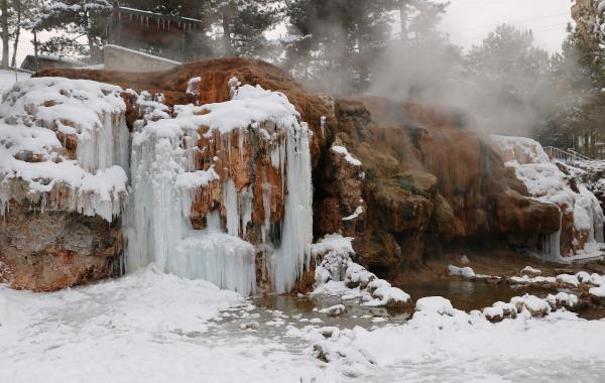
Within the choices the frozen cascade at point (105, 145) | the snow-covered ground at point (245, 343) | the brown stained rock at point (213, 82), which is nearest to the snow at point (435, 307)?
the snow-covered ground at point (245, 343)

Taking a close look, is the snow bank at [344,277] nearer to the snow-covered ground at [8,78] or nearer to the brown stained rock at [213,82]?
the brown stained rock at [213,82]

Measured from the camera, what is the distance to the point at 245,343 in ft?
23.5

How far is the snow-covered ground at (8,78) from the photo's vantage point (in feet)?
61.4

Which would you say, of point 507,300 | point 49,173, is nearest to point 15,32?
point 49,173

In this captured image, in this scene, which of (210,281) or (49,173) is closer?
(49,173)

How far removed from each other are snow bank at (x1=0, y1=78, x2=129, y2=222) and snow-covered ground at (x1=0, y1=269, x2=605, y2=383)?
6.11ft

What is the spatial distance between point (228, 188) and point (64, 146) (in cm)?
345

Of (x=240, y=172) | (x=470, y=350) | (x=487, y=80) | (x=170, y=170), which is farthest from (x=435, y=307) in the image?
(x=487, y=80)

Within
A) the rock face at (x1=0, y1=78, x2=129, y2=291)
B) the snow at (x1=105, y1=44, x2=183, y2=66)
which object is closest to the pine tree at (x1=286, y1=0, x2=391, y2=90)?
the snow at (x1=105, y1=44, x2=183, y2=66)

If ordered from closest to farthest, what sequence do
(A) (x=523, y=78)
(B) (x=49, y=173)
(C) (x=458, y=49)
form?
1. (B) (x=49, y=173)
2. (C) (x=458, y=49)
3. (A) (x=523, y=78)

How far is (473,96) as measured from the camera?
31109 mm

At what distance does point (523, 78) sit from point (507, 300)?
26.6 m

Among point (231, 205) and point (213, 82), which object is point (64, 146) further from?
point (213, 82)

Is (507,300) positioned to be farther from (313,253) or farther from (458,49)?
(458,49)
